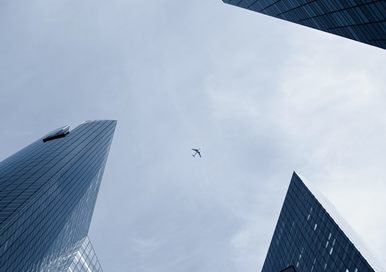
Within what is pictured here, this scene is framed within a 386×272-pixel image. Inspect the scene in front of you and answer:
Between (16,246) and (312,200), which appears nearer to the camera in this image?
(16,246)

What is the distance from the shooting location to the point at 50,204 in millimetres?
77375

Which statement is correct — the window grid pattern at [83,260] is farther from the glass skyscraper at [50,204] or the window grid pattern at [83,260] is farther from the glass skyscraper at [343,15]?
the glass skyscraper at [343,15]

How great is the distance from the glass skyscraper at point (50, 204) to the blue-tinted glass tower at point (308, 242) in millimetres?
54811

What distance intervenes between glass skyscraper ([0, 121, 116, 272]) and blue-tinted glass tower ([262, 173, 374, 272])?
54811 millimetres

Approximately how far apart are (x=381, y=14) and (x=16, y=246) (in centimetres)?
5910

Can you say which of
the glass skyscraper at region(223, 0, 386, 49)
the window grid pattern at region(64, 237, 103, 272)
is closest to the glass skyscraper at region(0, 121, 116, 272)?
the window grid pattern at region(64, 237, 103, 272)

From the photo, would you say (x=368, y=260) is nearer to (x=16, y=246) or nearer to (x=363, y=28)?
(x=363, y=28)

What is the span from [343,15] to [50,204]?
63.0 metres

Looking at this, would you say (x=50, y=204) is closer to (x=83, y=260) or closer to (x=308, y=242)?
(x=83, y=260)

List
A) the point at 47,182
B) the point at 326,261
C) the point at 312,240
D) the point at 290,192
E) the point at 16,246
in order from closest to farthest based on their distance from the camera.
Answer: the point at 16,246
the point at 47,182
the point at 326,261
the point at 312,240
the point at 290,192

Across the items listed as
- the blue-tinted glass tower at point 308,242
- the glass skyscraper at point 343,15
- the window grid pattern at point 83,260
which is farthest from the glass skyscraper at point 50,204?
the blue-tinted glass tower at point 308,242

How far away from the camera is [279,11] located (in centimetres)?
6269

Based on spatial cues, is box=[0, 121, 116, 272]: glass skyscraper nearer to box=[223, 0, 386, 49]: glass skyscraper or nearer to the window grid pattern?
the window grid pattern

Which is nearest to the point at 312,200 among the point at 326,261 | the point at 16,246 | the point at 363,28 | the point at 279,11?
the point at 326,261
